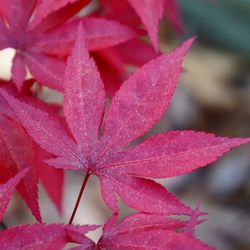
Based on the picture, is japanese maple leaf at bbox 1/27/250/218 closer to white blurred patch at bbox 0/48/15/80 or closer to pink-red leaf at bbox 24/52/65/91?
pink-red leaf at bbox 24/52/65/91

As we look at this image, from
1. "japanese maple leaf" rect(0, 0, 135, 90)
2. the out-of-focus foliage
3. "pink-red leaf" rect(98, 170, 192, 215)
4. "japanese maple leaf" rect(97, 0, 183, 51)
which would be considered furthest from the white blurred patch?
"pink-red leaf" rect(98, 170, 192, 215)

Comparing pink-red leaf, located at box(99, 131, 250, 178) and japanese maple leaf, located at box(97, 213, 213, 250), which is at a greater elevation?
pink-red leaf, located at box(99, 131, 250, 178)

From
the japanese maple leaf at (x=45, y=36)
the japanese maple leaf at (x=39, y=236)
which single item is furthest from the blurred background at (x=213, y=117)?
the japanese maple leaf at (x=39, y=236)

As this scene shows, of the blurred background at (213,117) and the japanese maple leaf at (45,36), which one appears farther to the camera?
the blurred background at (213,117)

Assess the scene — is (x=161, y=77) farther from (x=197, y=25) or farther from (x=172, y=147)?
(x=197, y=25)

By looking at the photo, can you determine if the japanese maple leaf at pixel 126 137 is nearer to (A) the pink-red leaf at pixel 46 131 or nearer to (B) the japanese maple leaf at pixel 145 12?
(A) the pink-red leaf at pixel 46 131

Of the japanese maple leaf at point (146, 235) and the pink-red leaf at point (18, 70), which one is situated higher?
the pink-red leaf at point (18, 70)

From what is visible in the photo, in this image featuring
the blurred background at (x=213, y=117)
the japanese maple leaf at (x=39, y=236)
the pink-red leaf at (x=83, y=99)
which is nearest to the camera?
the japanese maple leaf at (x=39, y=236)
